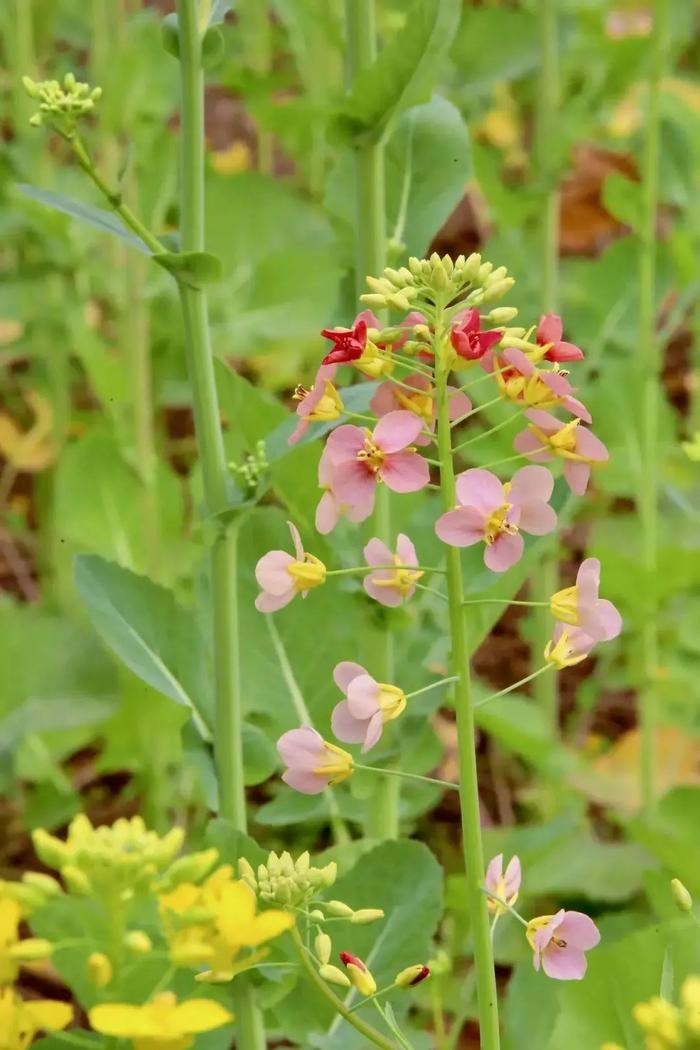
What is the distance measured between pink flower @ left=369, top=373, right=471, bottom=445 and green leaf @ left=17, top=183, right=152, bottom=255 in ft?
0.48

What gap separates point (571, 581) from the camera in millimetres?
1582

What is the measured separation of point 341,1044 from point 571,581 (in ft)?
3.48

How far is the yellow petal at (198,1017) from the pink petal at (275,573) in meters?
0.13

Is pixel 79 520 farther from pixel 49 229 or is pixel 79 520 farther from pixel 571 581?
pixel 571 581

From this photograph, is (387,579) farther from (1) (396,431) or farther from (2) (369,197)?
(2) (369,197)

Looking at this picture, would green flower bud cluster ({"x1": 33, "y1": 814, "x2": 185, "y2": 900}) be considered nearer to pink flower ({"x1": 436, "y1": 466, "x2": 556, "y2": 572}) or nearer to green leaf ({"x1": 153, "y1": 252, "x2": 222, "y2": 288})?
pink flower ({"x1": 436, "y1": 466, "x2": 556, "y2": 572})

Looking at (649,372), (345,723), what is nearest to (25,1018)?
(345,723)

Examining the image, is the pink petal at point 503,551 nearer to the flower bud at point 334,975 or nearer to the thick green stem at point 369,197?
the flower bud at point 334,975

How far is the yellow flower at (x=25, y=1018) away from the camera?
38cm

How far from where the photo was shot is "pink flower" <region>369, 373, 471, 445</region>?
1.41 ft

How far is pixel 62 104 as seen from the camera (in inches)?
20.6

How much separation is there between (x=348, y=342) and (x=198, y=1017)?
8.3 inches

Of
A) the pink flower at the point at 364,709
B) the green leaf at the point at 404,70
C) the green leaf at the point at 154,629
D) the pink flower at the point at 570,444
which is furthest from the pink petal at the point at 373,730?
the green leaf at the point at 404,70

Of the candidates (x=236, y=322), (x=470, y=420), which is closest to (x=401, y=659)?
(x=236, y=322)
